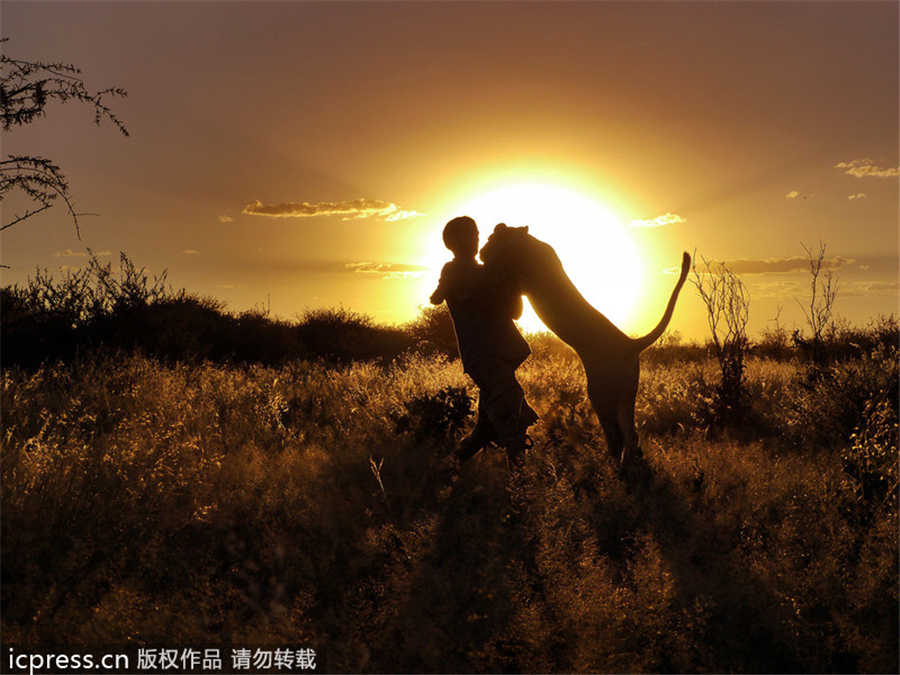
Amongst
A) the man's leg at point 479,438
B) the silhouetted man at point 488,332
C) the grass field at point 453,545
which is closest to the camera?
the grass field at point 453,545

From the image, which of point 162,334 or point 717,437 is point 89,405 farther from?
point 717,437

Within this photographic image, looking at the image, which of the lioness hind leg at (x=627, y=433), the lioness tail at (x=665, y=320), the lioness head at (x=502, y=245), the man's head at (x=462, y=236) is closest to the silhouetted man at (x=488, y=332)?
the man's head at (x=462, y=236)

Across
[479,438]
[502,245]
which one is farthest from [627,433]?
[502,245]

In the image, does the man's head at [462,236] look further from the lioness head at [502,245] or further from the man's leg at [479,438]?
the man's leg at [479,438]

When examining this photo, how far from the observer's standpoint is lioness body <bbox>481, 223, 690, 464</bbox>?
5.52m

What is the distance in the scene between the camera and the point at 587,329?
18.3 feet

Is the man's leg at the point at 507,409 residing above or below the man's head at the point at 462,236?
below

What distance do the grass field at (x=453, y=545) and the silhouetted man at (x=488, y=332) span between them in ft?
1.49

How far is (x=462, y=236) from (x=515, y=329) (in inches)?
35.8

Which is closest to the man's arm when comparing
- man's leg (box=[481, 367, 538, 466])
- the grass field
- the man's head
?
the man's head

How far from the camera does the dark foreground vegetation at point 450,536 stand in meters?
3.29

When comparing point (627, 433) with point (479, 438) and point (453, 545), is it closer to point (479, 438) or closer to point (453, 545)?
point (479, 438)

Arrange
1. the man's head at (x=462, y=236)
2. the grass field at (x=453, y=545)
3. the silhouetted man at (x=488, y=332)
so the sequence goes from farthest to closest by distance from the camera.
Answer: the man's head at (x=462, y=236) < the silhouetted man at (x=488, y=332) < the grass field at (x=453, y=545)

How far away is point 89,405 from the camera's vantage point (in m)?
7.63
